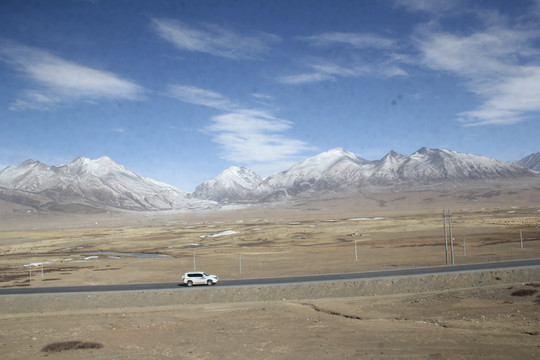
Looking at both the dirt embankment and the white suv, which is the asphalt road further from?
the dirt embankment

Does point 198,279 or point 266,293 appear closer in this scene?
point 266,293

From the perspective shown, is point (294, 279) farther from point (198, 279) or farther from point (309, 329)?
point (309, 329)

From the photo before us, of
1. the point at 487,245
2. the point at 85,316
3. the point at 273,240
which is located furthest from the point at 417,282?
the point at 273,240

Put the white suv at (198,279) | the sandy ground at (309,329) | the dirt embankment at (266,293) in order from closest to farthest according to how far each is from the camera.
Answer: the sandy ground at (309,329)
the dirt embankment at (266,293)
the white suv at (198,279)

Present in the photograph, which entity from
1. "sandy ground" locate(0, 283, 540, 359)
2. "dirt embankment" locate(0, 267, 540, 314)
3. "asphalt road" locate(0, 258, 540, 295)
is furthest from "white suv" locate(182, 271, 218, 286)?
"sandy ground" locate(0, 283, 540, 359)

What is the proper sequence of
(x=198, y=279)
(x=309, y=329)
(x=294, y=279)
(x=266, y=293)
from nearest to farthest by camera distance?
1. (x=309, y=329)
2. (x=266, y=293)
3. (x=198, y=279)
4. (x=294, y=279)

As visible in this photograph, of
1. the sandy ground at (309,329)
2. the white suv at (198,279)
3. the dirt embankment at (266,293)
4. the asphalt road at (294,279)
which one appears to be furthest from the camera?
the white suv at (198,279)

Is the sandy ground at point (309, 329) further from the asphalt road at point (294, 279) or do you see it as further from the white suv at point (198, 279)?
the asphalt road at point (294, 279)

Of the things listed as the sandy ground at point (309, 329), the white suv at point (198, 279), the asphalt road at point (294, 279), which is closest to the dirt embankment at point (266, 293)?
the sandy ground at point (309, 329)

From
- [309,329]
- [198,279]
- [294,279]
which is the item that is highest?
[198,279]

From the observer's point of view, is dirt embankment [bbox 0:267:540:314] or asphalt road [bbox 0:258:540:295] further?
asphalt road [bbox 0:258:540:295]

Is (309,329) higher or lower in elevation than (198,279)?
lower

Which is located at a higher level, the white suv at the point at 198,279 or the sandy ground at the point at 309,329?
the white suv at the point at 198,279

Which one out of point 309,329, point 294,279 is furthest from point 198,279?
point 309,329
